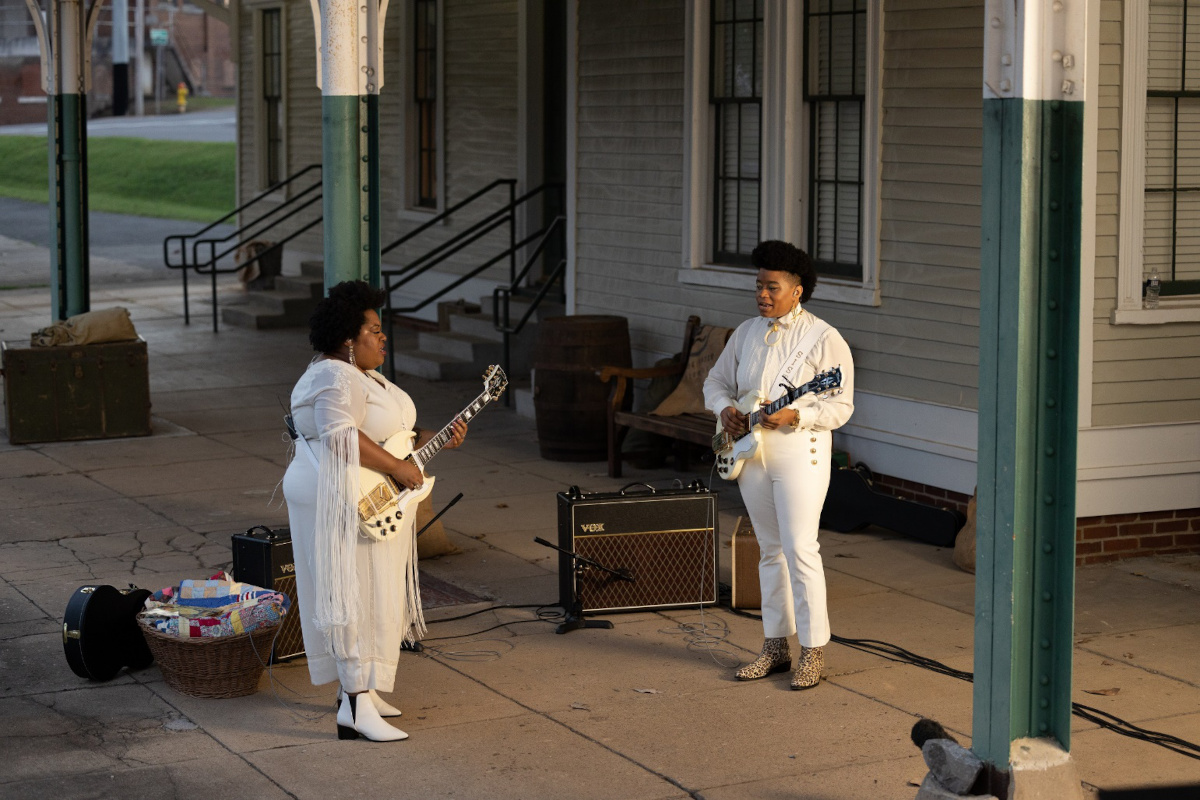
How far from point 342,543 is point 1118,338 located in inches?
187

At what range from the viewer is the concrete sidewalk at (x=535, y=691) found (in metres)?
5.96

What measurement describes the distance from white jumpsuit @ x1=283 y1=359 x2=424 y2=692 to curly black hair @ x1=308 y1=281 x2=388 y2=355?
0.27 feet

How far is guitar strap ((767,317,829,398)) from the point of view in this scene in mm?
6902

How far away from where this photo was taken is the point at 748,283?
1122 cm

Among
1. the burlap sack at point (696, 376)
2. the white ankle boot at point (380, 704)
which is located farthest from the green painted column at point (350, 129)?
the burlap sack at point (696, 376)

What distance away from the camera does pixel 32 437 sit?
1248 centimetres

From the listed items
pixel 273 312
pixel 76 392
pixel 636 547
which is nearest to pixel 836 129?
pixel 636 547

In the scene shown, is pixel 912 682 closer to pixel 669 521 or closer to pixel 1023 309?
pixel 669 521

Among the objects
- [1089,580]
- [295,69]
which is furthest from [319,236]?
[1089,580]

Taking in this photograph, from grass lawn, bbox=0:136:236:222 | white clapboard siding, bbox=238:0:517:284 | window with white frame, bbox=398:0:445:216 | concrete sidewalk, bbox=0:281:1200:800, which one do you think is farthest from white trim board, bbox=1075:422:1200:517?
grass lawn, bbox=0:136:236:222

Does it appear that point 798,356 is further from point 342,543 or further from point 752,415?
point 342,543

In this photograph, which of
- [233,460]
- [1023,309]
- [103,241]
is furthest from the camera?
[103,241]

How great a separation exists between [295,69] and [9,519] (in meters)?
12.0

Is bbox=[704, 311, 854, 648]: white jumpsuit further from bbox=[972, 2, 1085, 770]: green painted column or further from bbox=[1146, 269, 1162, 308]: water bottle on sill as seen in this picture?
bbox=[1146, 269, 1162, 308]: water bottle on sill
